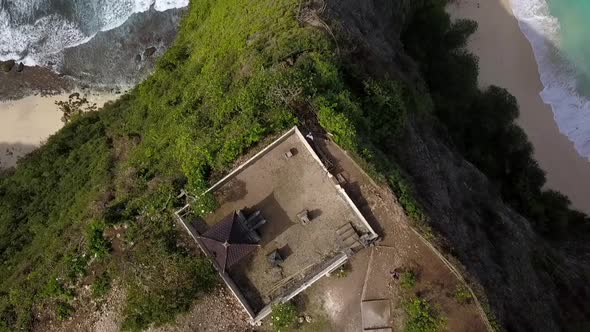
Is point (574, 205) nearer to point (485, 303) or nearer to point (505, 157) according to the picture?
point (505, 157)

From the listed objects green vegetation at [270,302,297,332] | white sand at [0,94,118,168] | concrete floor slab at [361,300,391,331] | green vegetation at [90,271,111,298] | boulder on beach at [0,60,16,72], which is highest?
boulder on beach at [0,60,16,72]

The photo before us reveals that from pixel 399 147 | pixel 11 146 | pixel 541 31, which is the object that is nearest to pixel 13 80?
pixel 11 146

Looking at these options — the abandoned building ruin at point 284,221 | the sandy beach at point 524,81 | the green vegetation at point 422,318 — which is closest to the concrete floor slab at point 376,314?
the green vegetation at point 422,318

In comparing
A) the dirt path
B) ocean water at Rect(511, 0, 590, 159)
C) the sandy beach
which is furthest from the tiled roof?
ocean water at Rect(511, 0, 590, 159)

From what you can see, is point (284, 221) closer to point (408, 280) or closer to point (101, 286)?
point (408, 280)

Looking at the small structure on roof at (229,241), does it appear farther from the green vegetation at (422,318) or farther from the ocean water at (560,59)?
the ocean water at (560,59)

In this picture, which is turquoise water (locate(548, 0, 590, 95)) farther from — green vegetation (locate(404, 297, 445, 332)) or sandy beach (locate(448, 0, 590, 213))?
green vegetation (locate(404, 297, 445, 332))
